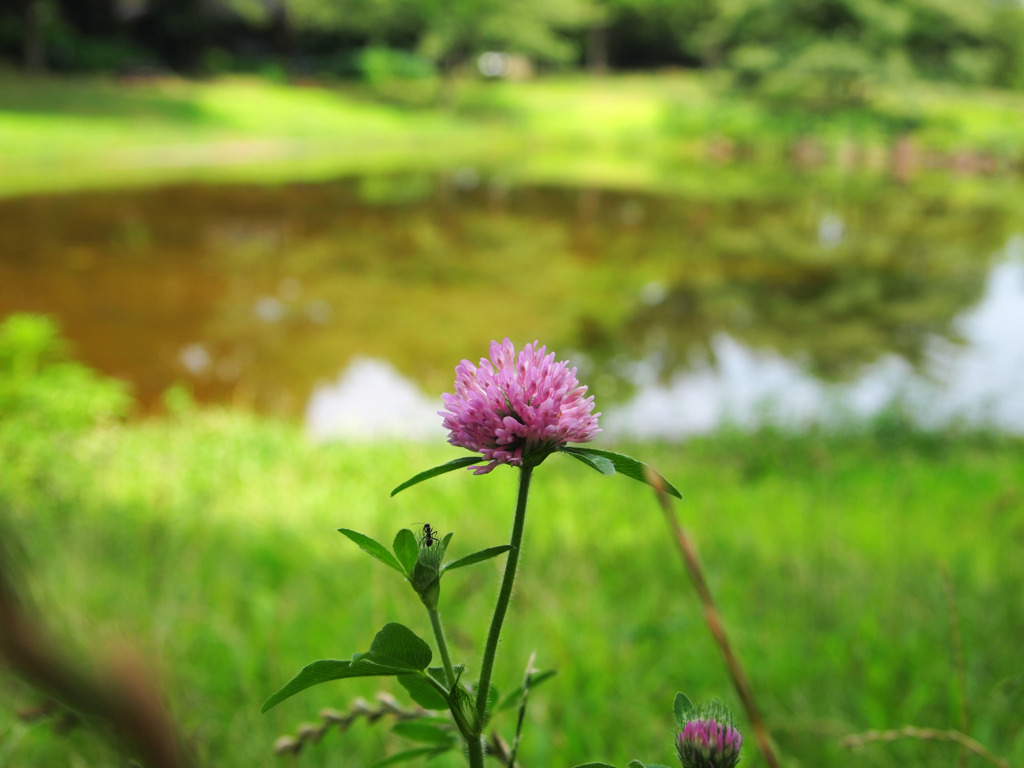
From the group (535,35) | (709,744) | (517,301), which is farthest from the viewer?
(535,35)

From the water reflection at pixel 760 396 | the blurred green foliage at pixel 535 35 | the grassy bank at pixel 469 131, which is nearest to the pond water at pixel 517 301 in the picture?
the water reflection at pixel 760 396

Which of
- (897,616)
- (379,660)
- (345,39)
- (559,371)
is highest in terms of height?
(345,39)

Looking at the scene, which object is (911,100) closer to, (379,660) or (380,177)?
(380,177)

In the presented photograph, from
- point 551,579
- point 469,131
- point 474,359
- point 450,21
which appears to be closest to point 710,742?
point 551,579

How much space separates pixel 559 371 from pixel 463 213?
14.7 meters

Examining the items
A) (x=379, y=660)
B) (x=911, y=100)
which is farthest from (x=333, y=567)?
(x=911, y=100)

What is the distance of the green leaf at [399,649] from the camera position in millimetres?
416

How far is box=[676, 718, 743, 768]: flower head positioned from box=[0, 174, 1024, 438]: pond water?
5.13 meters

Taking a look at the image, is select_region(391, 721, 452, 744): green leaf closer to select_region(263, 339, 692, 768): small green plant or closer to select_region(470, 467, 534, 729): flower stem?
select_region(263, 339, 692, 768): small green plant

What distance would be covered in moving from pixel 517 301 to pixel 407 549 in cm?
911

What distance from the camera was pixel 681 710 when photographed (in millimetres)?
402

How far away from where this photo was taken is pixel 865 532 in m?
3.16

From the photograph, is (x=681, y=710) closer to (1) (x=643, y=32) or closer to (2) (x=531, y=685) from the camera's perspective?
(2) (x=531, y=685)

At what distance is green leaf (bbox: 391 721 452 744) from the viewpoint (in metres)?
0.54
